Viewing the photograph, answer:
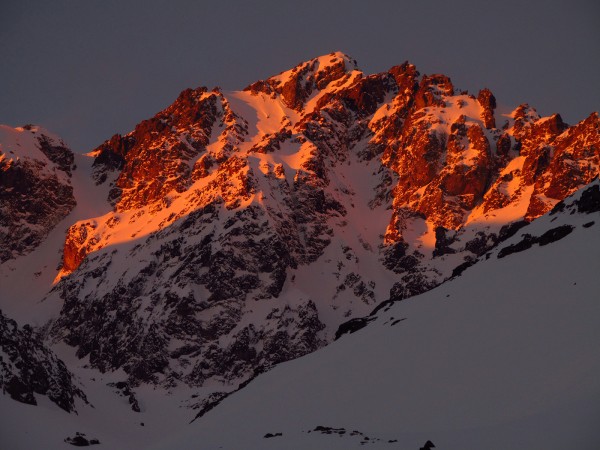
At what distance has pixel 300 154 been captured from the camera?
544 feet

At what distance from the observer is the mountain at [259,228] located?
400ft

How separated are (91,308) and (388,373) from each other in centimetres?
10153

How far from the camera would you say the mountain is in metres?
122

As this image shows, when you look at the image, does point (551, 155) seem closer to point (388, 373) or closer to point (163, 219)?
point (163, 219)

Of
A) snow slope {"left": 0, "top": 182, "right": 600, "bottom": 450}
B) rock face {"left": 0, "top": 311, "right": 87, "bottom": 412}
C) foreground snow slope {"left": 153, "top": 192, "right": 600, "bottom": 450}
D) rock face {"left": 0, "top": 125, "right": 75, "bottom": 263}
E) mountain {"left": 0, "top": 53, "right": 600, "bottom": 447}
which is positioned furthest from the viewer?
rock face {"left": 0, "top": 125, "right": 75, "bottom": 263}

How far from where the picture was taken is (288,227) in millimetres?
145625

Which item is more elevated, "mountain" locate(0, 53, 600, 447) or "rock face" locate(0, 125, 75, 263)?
"rock face" locate(0, 125, 75, 263)

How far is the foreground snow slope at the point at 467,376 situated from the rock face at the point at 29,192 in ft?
403

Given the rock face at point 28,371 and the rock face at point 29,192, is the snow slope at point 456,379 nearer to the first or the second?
the rock face at point 28,371

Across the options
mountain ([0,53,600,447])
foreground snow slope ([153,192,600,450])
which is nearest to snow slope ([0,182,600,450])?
foreground snow slope ([153,192,600,450])

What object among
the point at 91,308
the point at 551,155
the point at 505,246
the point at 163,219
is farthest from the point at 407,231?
the point at 505,246

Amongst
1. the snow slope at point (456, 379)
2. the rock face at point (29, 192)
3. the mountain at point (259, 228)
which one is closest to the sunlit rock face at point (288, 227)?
the mountain at point (259, 228)

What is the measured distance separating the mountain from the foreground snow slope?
140 ft

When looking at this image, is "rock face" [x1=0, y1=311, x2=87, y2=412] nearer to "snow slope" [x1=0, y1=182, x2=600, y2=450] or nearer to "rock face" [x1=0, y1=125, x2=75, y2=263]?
"snow slope" [x1=0, y1=182, x2=600, y2=450]
